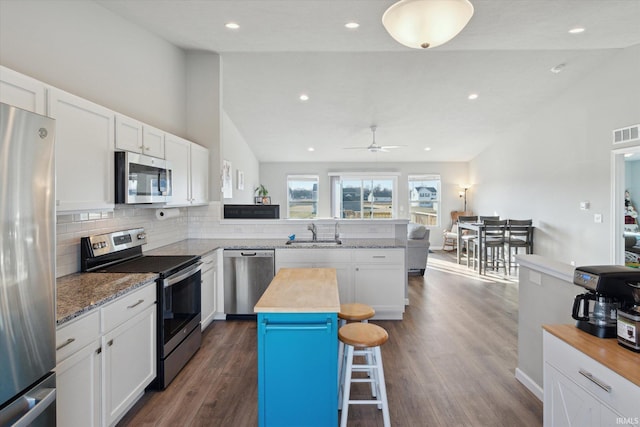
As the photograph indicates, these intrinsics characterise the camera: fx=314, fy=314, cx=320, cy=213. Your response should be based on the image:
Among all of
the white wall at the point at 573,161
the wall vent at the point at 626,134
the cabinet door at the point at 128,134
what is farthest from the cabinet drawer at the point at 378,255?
the wall vent at the point at 626,134

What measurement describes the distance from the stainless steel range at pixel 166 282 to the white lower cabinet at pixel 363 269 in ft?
3.50

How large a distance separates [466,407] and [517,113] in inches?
234

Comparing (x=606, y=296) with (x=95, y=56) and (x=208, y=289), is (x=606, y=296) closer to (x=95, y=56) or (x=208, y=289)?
(x=208, y=289)

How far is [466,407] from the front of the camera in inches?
84.0

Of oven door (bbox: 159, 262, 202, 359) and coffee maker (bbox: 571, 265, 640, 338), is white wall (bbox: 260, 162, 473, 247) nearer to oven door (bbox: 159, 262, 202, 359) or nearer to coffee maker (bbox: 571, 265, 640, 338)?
oven door (bbox: 159, 262, 202, 359)

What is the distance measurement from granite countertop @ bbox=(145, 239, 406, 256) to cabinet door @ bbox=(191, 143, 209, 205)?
508 millimetres

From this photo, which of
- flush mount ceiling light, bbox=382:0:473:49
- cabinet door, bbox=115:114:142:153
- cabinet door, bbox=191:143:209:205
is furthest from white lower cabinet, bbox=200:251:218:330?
flush mount ceiling light, bbox=382:0:473:49

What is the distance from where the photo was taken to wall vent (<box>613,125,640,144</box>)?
4184 mm

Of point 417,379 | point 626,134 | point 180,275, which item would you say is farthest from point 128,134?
point 626,134

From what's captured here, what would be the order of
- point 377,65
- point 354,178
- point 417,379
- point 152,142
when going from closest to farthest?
point 417,379, point 152,142, point 377,65, point 354,178

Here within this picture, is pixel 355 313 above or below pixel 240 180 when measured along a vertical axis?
below

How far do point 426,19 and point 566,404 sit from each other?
2002 mm

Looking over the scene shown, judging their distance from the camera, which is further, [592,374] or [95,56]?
[95,56]

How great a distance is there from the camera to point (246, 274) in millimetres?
3582
